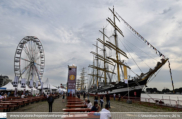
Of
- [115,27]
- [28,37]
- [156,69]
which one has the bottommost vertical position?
[156,69]

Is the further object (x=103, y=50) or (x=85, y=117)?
(x=103, y=50)

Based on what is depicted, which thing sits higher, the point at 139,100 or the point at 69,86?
the point at 69,86

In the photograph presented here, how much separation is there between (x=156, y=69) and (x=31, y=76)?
29811 millimetres

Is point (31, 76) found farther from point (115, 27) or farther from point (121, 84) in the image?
point (115, 27)

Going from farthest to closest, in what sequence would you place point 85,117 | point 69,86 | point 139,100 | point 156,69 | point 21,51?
point 21,51
point 156,69
point 69,86
point 139,100
point 85,117

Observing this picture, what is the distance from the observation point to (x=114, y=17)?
44.8 metres

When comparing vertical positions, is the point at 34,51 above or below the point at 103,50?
below

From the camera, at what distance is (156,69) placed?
2650 cm

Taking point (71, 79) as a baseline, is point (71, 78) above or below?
above

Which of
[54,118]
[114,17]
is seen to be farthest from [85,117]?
[114,17]

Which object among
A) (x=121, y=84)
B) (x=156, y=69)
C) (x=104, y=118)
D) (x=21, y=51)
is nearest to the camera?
(x=104, y=118)

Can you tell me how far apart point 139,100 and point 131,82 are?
1234 cm

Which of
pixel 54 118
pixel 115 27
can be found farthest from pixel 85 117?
pixel 115 27

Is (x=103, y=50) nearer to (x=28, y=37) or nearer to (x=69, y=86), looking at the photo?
(x=28, y=37)
